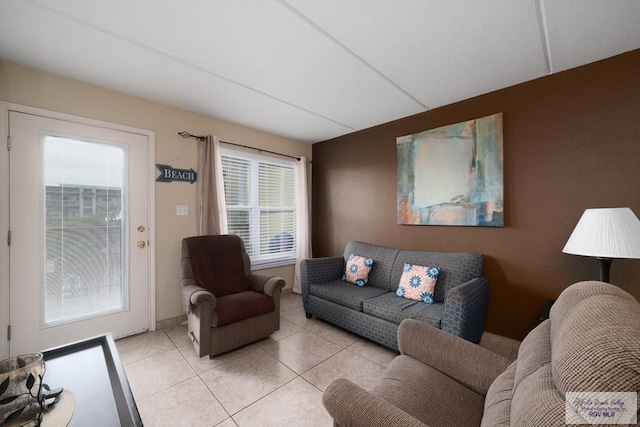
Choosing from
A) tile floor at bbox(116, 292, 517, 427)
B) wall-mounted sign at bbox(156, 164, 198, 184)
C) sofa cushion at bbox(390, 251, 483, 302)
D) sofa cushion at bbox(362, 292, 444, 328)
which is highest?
wall-mounted sign at bbox(156, 164, 198, 184)

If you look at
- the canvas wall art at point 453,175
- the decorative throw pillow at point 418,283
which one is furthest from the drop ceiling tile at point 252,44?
the decorative throw pillow at point 418,283

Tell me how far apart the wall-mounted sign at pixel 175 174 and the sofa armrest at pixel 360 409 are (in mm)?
2721

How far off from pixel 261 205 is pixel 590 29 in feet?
11.6

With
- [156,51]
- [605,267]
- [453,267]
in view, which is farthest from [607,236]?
[156,51]

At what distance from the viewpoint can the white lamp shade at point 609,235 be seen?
4.93ft

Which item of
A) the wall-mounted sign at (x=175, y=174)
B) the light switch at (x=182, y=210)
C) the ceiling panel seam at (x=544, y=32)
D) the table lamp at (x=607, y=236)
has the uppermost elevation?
the ceiling panel seam at (x=544, y=32)

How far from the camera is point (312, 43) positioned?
1785 millimetres

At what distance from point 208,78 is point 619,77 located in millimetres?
3295

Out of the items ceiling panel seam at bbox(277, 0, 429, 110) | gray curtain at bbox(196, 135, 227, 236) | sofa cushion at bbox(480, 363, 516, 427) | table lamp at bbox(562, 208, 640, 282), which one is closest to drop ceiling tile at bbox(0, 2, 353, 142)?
gray curtain at bbox(196, 135, 227, 236)

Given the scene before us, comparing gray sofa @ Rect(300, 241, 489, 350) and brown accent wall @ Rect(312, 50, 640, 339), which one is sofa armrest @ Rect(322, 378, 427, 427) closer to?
gray sofa @ Rect(300, 241, 489, 350)

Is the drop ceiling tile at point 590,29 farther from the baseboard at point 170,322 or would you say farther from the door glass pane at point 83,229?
the baseboard at point 170,322

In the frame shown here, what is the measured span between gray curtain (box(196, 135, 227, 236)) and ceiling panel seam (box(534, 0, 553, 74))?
3.02 metres

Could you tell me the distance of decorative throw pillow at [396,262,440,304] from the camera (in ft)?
7.94

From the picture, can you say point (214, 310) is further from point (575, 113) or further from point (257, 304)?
point (575, 113)
